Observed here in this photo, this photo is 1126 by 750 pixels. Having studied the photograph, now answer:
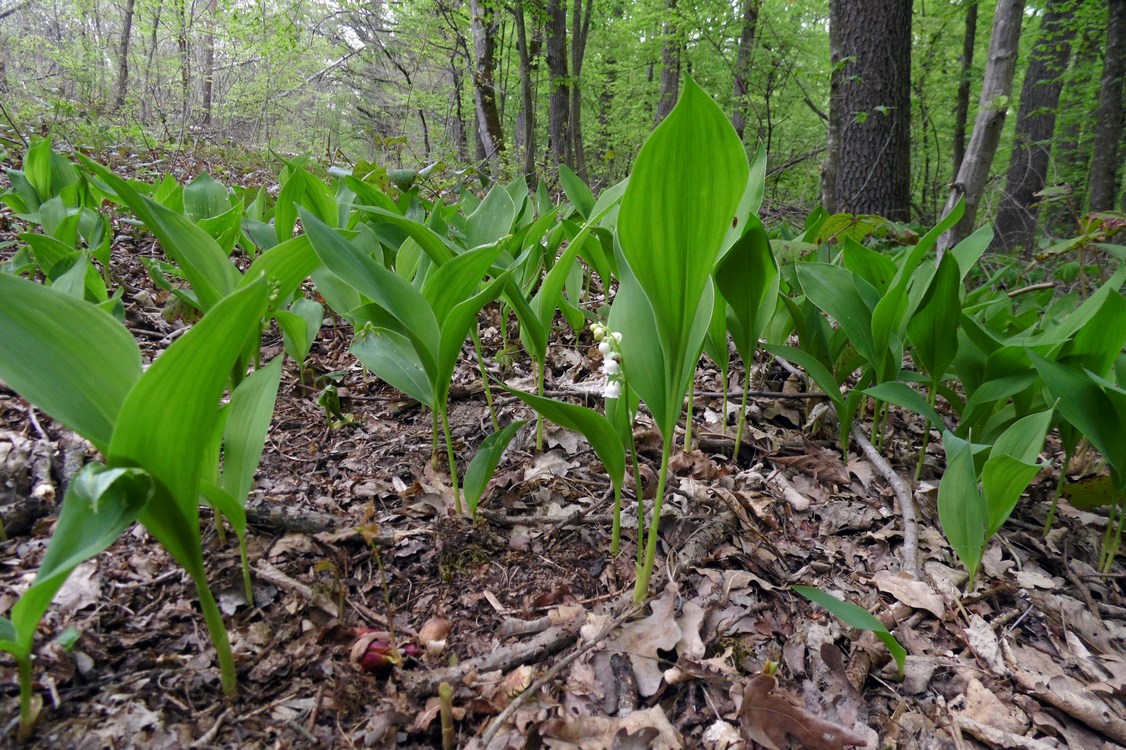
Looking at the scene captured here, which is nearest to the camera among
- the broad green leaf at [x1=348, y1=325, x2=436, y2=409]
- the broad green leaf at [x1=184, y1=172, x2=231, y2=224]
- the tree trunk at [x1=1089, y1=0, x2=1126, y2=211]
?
the broad green leaf at [x1=348, y1=325, x2=436, y2=409]

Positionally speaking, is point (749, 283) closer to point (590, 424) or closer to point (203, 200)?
point (590, 424)

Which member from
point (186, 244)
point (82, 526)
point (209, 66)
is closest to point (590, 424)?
point (82, 526)

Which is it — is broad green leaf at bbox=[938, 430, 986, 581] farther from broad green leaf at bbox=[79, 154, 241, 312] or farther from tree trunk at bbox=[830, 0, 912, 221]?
tree trunk at bbox=[830, 0, 912, 221]

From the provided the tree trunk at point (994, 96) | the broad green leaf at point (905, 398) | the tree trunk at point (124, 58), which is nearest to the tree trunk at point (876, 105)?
the tree trunk at point (994, 96)

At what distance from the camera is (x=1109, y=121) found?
6152 millimetres

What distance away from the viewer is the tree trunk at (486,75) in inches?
241

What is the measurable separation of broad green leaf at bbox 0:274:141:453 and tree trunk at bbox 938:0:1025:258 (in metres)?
2.96

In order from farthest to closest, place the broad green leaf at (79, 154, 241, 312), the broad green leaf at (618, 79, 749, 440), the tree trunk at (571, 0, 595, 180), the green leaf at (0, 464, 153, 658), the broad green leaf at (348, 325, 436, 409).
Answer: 1. the tree trunk at (571, 0, 595, 180)
2. the broad green leaf at (348, 325, 436, 409)
3. the broad green leaf at (79, 154, 241, 312)
4. the broad green leaf at (618, 79, 749, 440)
5. the green leaf at (0, 464, 153, 658)

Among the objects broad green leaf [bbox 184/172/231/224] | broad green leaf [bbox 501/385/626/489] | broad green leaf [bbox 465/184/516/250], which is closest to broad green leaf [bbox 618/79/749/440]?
broad green leaf [bbox 501/385/626/489]

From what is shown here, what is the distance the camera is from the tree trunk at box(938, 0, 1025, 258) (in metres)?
2.57

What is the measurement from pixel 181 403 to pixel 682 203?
823 mm

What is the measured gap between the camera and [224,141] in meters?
9.34

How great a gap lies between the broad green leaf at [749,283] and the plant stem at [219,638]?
1356 mm

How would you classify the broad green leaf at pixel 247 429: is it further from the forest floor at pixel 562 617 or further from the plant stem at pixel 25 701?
the plant stem at pixel 25 701
